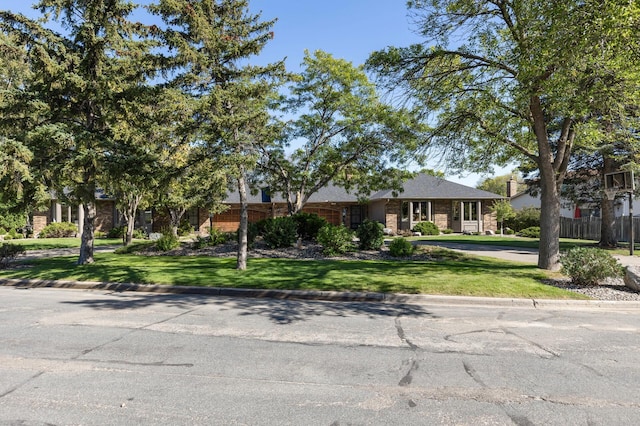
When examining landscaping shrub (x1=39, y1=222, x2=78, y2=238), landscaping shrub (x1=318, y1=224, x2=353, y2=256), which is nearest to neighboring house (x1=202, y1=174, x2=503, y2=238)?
landscaping shrub (x1=39, y1=222, x2=78, y2=238)

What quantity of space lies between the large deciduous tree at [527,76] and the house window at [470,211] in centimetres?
A: 1881

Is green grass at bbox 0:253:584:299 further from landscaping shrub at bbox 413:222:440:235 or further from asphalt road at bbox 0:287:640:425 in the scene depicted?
landscaping shrub at bbox 413:222:440:235

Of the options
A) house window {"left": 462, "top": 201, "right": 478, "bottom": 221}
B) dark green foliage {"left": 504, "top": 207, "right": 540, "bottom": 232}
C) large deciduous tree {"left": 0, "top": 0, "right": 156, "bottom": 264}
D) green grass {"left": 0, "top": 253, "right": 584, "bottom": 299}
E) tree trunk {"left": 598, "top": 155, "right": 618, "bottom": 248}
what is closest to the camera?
green grass {"left": 0, "top": 253, "right": 584, "bottom": 299}

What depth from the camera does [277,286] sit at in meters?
9.81

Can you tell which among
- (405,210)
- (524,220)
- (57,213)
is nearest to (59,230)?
(57,213)

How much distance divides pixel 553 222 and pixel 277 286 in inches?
329

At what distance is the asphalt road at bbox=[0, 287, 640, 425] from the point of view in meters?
3.53

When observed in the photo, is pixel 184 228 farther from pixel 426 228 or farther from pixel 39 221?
pixel 426 228

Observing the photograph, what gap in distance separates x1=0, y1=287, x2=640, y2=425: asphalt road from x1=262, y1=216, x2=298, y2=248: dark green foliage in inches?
362

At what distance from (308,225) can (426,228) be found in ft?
49.6

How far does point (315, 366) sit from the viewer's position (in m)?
4.68

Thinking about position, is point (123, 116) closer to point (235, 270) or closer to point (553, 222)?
point (235, 270)

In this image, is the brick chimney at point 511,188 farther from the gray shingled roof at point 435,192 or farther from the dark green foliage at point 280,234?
the dark green foliage at point 280,234

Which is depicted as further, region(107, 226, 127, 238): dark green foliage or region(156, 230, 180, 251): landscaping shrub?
region(107, 226, 127, 238): dark green foliage
